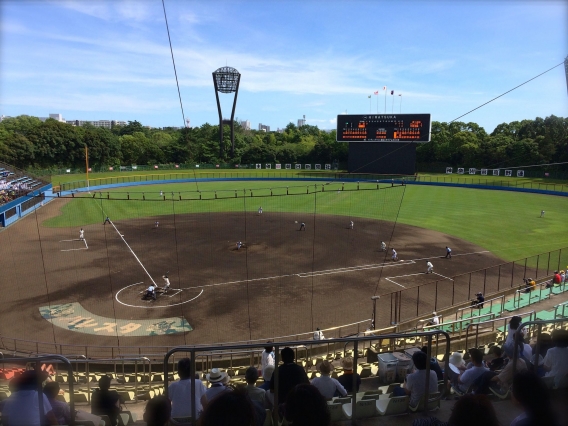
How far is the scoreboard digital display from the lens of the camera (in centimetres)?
5969

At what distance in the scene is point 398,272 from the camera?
24125 mm

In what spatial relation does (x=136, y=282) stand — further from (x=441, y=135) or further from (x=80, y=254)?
(x=441, y=135)

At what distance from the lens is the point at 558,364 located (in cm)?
562

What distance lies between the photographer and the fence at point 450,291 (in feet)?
59.9

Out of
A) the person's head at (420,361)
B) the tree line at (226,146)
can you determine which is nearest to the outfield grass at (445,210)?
the tree line at (226,146)

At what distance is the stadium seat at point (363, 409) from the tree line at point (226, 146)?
206ft

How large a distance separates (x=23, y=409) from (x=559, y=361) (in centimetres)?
641

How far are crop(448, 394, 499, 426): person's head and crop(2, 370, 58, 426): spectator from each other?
13.3 feet

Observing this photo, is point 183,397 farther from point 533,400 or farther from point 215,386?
point 533,400

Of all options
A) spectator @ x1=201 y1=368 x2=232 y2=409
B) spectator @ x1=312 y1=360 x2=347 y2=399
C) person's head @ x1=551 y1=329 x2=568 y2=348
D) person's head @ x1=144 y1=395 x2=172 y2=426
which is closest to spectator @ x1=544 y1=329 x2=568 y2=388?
person's head @ x1=551 y1=329 x2=568 y2=348

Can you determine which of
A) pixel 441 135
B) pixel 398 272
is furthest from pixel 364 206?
pixel 441 135

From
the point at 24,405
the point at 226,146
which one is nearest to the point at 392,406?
the point at 24,405

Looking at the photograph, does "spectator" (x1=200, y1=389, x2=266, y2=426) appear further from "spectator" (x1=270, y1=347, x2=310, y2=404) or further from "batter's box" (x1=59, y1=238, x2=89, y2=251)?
"batter's box" (x1=59, y1=238, x2=89, y2=251)

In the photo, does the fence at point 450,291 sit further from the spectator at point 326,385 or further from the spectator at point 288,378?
the spectator at point 288,378
